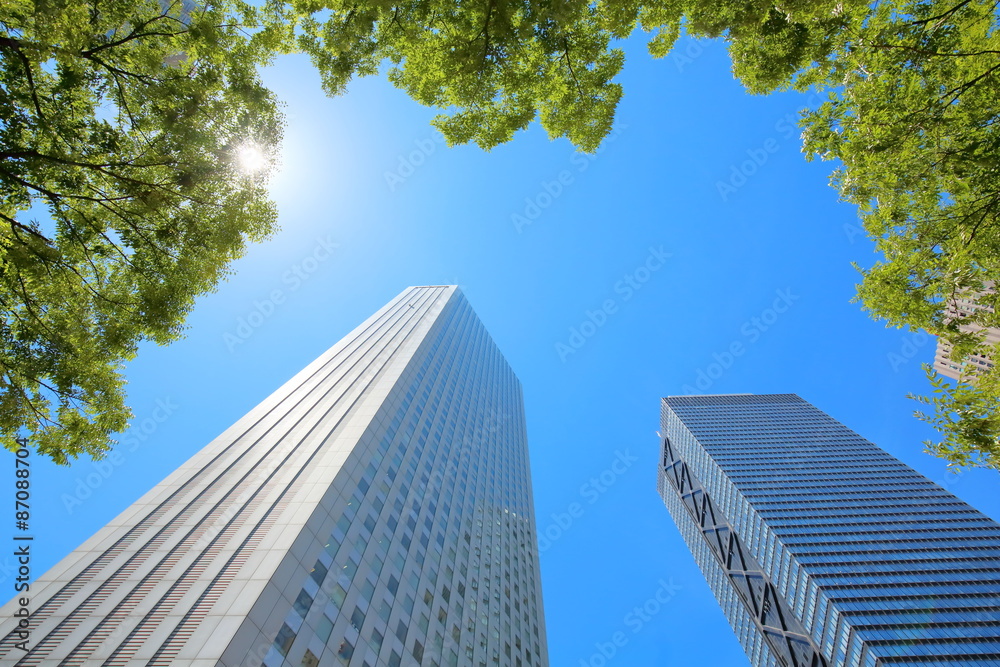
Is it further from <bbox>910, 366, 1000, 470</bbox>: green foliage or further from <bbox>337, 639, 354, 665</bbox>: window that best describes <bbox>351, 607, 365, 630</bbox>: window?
<bbox>910, 366, 1000, 470</bbox>: green foliage

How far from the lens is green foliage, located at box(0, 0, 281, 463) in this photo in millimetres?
7527

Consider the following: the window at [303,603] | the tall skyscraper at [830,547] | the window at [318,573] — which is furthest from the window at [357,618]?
the tall skyscraper at [830,547]

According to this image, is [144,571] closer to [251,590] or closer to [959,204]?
[251,590]

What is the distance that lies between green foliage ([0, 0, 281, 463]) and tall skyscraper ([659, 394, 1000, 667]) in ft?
273

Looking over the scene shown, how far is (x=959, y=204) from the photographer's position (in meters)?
8.62

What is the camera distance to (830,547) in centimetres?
7275

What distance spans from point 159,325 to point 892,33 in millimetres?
16138

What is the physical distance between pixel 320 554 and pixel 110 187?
63.6 ft

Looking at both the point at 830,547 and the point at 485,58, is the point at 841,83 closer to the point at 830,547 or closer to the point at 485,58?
the point at 485,58

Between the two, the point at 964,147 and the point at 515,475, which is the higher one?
the point at 515,475

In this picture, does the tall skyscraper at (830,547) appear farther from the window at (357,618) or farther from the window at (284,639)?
the window at (284,639)

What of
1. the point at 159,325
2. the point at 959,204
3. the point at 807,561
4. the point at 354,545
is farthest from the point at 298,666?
the point at 807,561

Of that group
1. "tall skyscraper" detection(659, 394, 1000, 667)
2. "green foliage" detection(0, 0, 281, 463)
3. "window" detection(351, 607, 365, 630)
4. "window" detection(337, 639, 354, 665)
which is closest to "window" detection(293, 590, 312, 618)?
"window" detection(337, 639, 354, 665)

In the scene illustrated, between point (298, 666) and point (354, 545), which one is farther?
point (354, 545)
